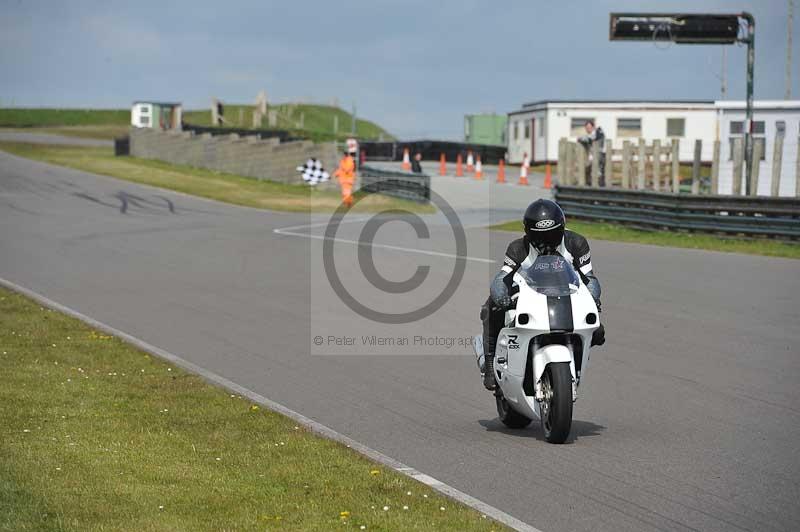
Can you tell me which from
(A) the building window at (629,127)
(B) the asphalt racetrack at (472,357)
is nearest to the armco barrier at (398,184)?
(B) the asphalt racetrack at (472,357)

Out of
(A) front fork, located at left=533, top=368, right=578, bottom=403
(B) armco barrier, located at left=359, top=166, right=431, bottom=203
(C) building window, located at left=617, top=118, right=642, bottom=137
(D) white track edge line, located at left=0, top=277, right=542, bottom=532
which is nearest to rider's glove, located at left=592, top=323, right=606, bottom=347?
(A) front fork, located at left=533, top=368, right=578, bottom=403

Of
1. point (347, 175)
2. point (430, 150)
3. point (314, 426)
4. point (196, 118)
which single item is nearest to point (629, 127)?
point (430, 150)

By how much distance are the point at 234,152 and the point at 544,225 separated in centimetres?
4100

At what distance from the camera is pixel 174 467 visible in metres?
6.95

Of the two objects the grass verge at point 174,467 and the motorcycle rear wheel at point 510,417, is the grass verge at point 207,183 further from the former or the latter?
the motorcycle rear wheel at point 510,417

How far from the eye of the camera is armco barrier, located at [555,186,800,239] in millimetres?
22031

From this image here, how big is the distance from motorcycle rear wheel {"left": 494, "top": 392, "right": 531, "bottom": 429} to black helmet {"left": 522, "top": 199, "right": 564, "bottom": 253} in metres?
1.26

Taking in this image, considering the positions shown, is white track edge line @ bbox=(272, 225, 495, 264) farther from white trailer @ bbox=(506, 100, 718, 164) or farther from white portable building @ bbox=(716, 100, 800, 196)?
white trailer @ bbox=(506, 100, 718, 164)

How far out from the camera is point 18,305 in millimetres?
14883

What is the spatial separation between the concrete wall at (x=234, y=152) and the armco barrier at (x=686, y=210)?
15.8 m

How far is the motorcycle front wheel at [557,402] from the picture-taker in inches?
291

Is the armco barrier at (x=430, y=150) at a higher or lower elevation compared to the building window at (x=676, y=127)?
lower

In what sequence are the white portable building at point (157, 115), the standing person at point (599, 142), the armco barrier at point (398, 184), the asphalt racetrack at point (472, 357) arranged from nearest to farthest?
the asphalt racetrack at point (472, 357) < the standing person at point (599, 142) < the armco barrier at point (398, 184) < the white portable building at point (157, 115)

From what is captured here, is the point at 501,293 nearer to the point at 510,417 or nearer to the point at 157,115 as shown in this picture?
the point at 510,417
